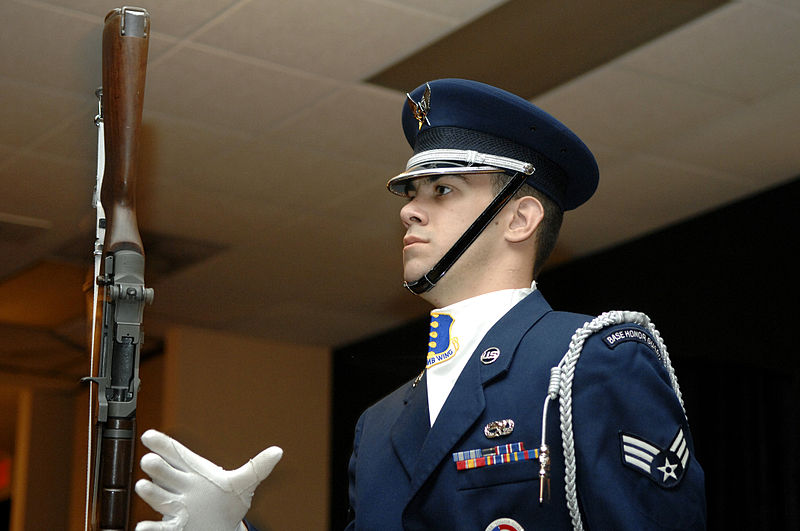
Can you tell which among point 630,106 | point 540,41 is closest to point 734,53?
point 630,106

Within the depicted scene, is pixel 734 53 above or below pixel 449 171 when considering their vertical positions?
above

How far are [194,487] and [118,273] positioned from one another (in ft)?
0.92

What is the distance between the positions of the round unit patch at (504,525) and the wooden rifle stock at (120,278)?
0.44 metres

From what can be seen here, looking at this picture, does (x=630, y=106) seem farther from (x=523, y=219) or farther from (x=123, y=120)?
(x=123, y=120)

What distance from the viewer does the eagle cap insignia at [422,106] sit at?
1.83 m

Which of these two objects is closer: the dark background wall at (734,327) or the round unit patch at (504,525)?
the round unit patch at (504,525)

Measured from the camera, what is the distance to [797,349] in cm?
494

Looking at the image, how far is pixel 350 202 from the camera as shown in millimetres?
5270

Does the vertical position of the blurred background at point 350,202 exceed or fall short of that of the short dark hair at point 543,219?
it exceeds it

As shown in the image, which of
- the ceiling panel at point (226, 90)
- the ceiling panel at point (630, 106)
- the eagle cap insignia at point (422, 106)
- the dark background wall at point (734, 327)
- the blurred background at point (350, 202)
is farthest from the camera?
the dark background wall at point (734, 327)

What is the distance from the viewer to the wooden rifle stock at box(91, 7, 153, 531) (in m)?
1.37

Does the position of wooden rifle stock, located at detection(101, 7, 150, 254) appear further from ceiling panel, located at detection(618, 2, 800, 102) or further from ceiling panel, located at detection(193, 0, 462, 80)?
ceiling panel, located at detection(618, 2, 800, 102)

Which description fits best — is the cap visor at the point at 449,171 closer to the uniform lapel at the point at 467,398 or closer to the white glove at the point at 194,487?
the uniform lapel at the point at 467,398

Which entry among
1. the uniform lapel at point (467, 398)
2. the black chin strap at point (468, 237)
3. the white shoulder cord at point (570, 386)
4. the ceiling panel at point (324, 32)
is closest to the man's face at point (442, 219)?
the black chin strap at point (468, 237)
